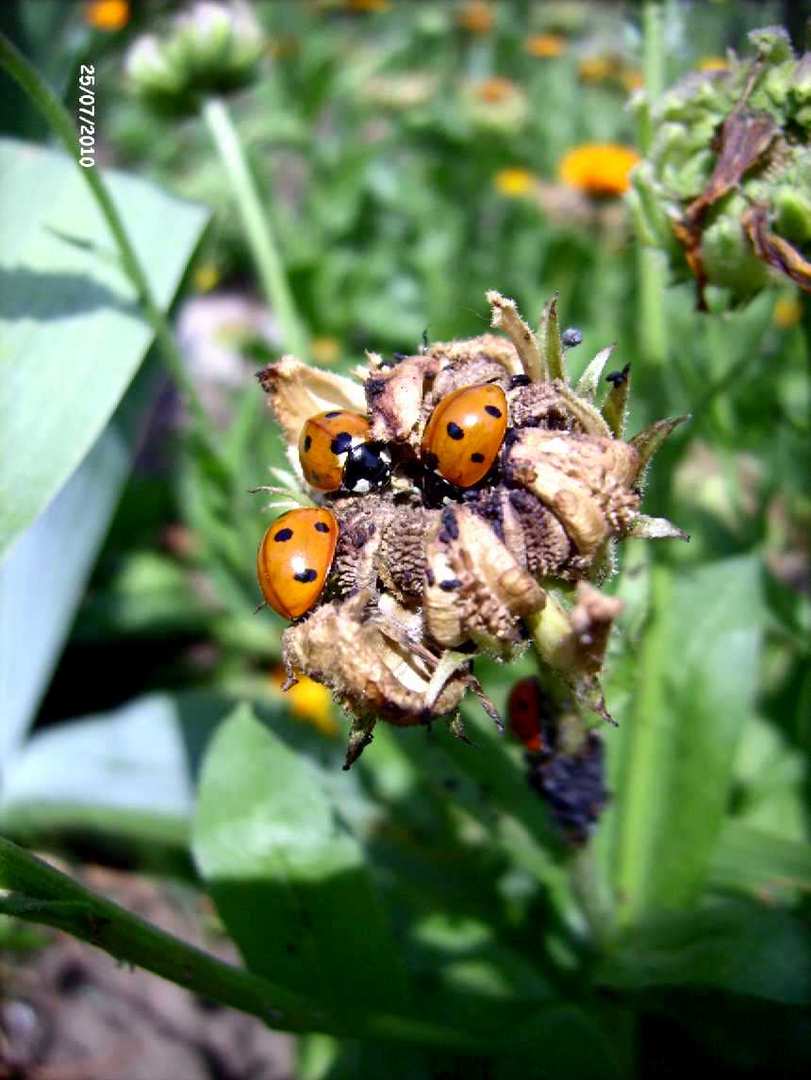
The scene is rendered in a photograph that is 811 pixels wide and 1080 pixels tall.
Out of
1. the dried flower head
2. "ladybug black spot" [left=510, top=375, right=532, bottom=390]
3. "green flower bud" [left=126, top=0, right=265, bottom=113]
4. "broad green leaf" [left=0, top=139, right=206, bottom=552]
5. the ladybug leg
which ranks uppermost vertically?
"green flower bud" [left=126, top=0, right=265, bottom=113]

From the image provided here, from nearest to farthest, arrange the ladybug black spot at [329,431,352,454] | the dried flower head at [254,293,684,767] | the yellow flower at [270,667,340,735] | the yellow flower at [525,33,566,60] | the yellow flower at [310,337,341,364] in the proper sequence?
1. the dried flower head at [254,293,684,767]
2. the ladybug black spot at [329,431,352,454]
3. the yellow flower at [270,667,340,735]
4. the yellow flower at [310,337,341,364]
5. the yellow flower at [525,33,566,60]

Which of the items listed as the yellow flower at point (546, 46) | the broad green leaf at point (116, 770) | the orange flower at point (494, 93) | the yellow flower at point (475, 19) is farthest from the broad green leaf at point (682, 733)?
the yellow flower at point (475, 19)

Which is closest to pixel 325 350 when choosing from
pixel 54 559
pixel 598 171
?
pixel 598 171

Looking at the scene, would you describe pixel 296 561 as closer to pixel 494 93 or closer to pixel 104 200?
pixel 104 200

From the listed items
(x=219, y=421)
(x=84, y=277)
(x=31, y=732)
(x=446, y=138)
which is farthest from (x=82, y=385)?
(x=446, y=138)

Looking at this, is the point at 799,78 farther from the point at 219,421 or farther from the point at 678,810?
the point at 219,421

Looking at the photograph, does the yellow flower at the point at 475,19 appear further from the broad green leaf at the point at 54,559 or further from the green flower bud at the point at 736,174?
the green flower bud at the point at 736,174

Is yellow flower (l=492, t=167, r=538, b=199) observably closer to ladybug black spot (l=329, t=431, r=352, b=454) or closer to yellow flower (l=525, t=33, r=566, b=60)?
yellow flower (l=525, t=33, r=566, b=60)

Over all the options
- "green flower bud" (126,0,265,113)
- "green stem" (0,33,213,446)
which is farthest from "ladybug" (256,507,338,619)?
"green flower bud" (126,0,265,113)
